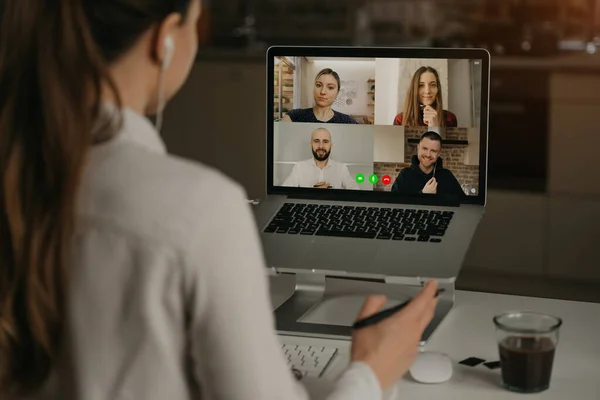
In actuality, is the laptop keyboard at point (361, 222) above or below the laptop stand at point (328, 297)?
above

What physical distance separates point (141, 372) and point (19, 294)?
5.1 inches

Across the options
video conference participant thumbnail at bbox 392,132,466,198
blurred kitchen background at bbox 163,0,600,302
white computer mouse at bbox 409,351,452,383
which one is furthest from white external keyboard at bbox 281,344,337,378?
blurred kitchen background at bbox 163,0,600,302

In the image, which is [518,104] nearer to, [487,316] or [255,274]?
[487,316]

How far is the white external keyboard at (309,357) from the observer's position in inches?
52.2

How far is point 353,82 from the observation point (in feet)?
5.80

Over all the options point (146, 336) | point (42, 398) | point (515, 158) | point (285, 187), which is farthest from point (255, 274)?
point (515, 158)

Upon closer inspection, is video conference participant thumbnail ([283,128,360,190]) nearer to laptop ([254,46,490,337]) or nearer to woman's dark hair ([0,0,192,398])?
laptop ([254,46,490,337])

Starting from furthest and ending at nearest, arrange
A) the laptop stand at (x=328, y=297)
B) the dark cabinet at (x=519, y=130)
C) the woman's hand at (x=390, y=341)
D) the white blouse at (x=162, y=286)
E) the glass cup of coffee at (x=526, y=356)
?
the dark cabinet at (x=519, y=130) → the laptop stand at (x=328, y=297) → the glass cup of coffee at (x=526, y=356) → the woman's hand at (x=390, y=341) → the white blouse at (x=162, y=286)

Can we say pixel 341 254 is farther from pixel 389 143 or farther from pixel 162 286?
pixel 162 286

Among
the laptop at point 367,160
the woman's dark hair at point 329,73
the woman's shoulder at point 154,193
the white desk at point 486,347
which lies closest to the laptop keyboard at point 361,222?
the laptop at point 367,160

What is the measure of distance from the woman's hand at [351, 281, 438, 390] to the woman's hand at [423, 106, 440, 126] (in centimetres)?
60

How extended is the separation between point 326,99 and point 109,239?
Answer: 1.07 meters

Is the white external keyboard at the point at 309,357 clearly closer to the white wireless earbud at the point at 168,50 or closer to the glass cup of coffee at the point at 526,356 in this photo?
the glass cup of coffee at the point at 526,356

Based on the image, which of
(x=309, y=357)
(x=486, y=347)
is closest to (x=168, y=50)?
(x=309, y=357)
